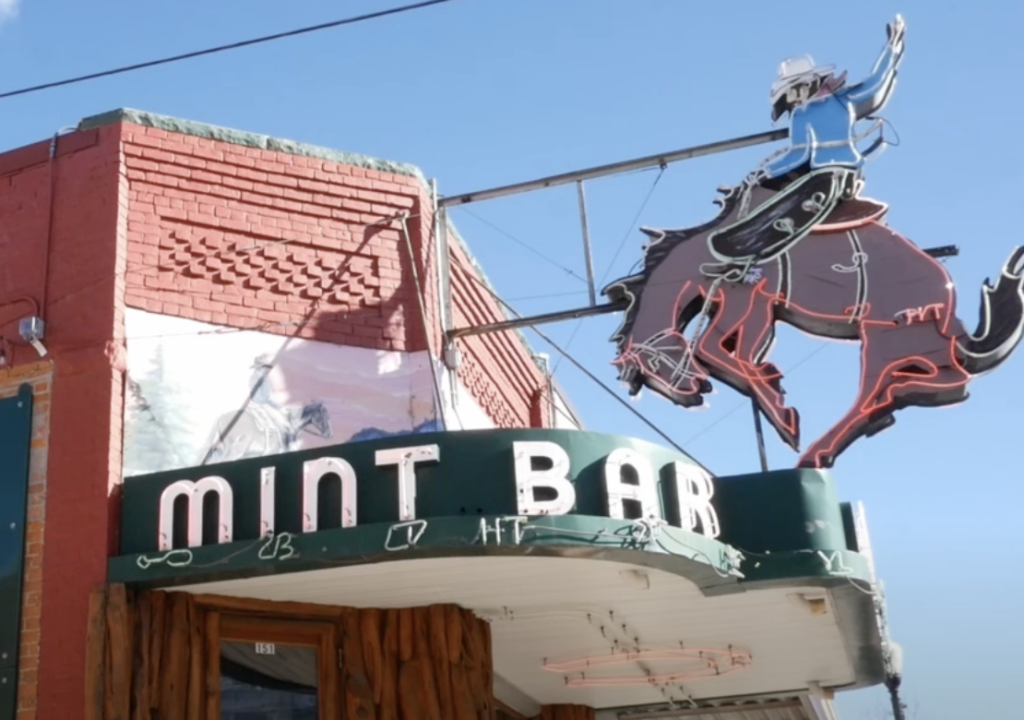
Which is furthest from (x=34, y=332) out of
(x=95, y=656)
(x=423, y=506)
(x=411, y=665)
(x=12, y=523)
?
(x=411, y=665)

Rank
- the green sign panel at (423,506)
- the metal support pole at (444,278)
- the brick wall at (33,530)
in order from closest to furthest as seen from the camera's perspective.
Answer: the green sign panel at (423,506) < the brick wall at (33,530) < the metal support pole at (444,278)

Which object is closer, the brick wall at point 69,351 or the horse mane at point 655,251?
the brick wall at point 69,351

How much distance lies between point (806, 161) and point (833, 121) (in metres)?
0.48

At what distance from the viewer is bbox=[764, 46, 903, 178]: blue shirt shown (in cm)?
1314

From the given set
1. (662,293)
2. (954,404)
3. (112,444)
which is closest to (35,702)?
(112,444)

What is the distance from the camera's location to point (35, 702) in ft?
32.2

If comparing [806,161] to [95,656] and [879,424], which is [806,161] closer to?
[879,424]

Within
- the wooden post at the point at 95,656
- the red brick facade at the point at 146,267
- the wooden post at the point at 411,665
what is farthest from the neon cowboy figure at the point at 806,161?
the wooden post at the point at 95,656

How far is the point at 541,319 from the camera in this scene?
44.0 feet

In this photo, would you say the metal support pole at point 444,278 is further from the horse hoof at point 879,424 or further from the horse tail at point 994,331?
the horse tail at point 994,331

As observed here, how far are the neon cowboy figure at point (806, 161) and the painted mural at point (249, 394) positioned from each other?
3235mm

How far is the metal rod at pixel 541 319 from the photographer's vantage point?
1314cm

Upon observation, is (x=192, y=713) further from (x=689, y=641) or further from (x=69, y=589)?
(x=689, y=641)

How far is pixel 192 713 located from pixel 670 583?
11.7ft
